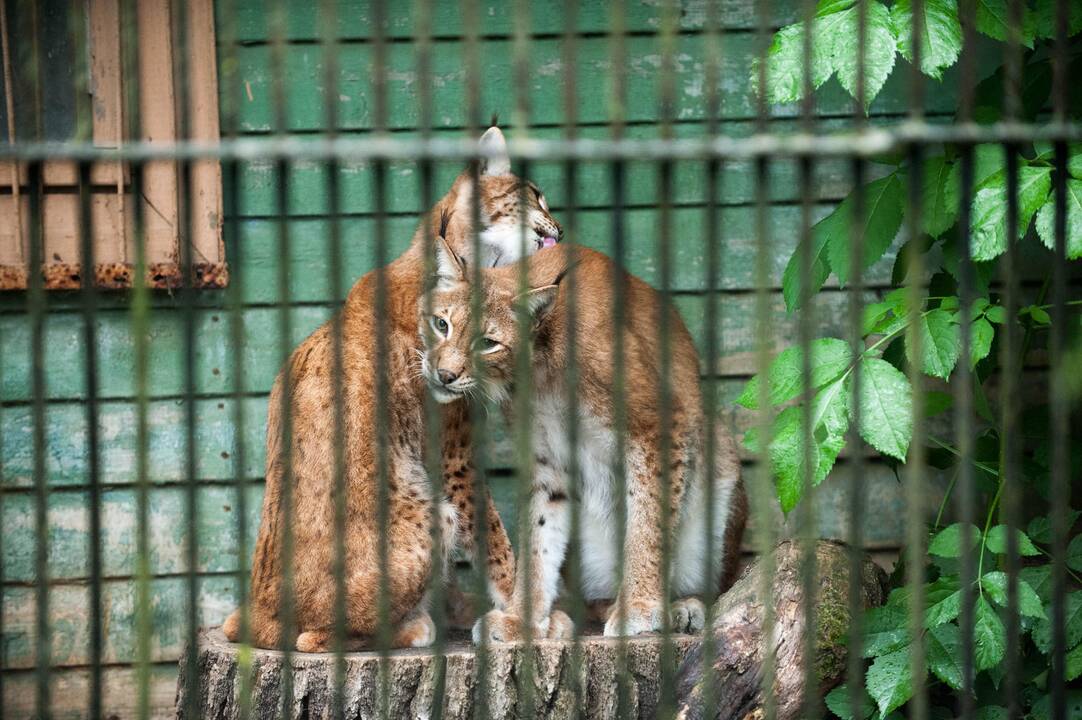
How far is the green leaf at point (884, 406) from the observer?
10.0 ft

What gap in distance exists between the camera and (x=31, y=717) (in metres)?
4.49

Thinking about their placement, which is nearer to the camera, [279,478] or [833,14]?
[833,14]

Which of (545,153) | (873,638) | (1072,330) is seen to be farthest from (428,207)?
(1072,330)

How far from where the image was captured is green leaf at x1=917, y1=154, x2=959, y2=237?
359 centimetres

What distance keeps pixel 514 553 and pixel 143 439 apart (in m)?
2.53

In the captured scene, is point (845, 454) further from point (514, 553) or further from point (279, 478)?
point (279, 478)

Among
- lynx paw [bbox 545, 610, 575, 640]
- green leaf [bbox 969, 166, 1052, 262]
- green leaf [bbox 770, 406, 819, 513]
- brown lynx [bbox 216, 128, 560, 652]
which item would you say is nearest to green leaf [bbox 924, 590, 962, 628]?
green leaf [bbox 770, 406, 819, 513]

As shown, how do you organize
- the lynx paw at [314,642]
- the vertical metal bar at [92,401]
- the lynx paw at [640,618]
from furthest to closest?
the lynx paw at [640,618], the lynx paw at [314,642], the vertical metal bar at [92,401]

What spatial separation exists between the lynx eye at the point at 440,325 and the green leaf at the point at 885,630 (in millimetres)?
1516

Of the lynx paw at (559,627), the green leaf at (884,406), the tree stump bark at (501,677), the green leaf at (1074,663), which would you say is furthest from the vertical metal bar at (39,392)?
the green leaf at (1074,663)

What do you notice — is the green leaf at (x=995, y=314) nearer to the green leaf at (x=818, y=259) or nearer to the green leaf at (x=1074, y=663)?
the green leaf at (x=818, y=259)

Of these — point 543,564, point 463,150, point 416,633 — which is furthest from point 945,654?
point 463,150

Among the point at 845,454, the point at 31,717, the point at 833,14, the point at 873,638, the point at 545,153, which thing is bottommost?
the point at 31,717

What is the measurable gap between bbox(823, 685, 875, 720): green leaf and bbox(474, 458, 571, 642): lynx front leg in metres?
0.87
